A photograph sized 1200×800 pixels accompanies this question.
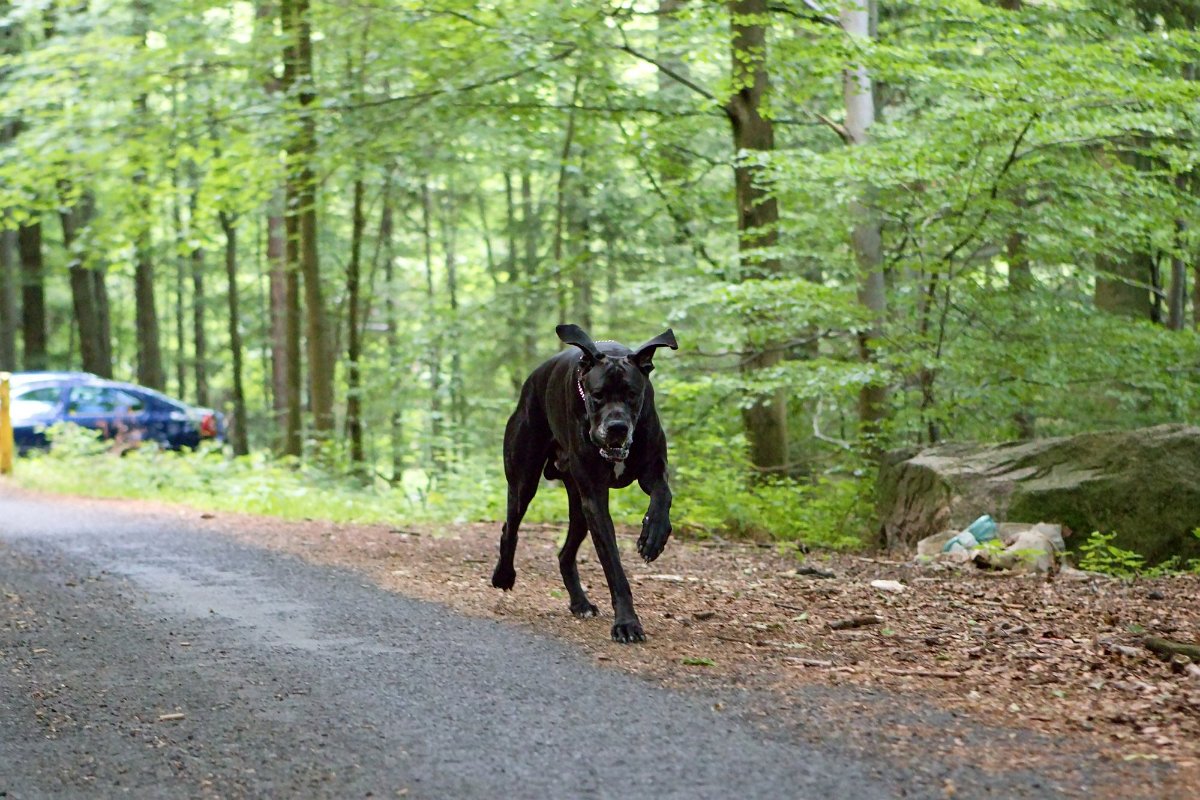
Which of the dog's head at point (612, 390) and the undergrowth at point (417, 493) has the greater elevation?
the dog's head at point (612, 390)

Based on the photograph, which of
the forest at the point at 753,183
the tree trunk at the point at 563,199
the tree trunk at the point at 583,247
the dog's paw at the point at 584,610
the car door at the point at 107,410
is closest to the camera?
the dog's paw at the point at 584,610

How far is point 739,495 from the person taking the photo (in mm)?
12758

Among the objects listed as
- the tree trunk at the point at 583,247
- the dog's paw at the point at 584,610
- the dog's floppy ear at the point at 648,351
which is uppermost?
the tree trunk at the point at 583,247

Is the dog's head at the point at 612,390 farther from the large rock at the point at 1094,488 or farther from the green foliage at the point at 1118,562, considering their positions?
the large rock at the point at 1094,488

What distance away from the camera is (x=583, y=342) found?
6.27m

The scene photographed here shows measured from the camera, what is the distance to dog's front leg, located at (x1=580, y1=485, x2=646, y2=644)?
6.38 meters

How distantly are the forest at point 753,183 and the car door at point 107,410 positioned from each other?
369 cm

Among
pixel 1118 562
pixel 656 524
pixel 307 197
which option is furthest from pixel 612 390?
pixel 307 197

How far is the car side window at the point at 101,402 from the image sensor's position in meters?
22.5

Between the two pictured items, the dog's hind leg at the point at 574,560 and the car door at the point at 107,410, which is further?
the car door at the point at 107,410

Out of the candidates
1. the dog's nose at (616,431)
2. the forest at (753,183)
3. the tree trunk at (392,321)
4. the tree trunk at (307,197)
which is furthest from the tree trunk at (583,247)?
the dog's nose at (616,431)

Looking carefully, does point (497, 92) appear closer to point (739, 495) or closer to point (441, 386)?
point (739, 495)

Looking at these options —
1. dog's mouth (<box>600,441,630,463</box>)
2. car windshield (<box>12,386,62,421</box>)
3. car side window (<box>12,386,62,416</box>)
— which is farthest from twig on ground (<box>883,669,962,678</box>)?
car side window (<box>12,386,62,416</box>)

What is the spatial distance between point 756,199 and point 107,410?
14.2 m
